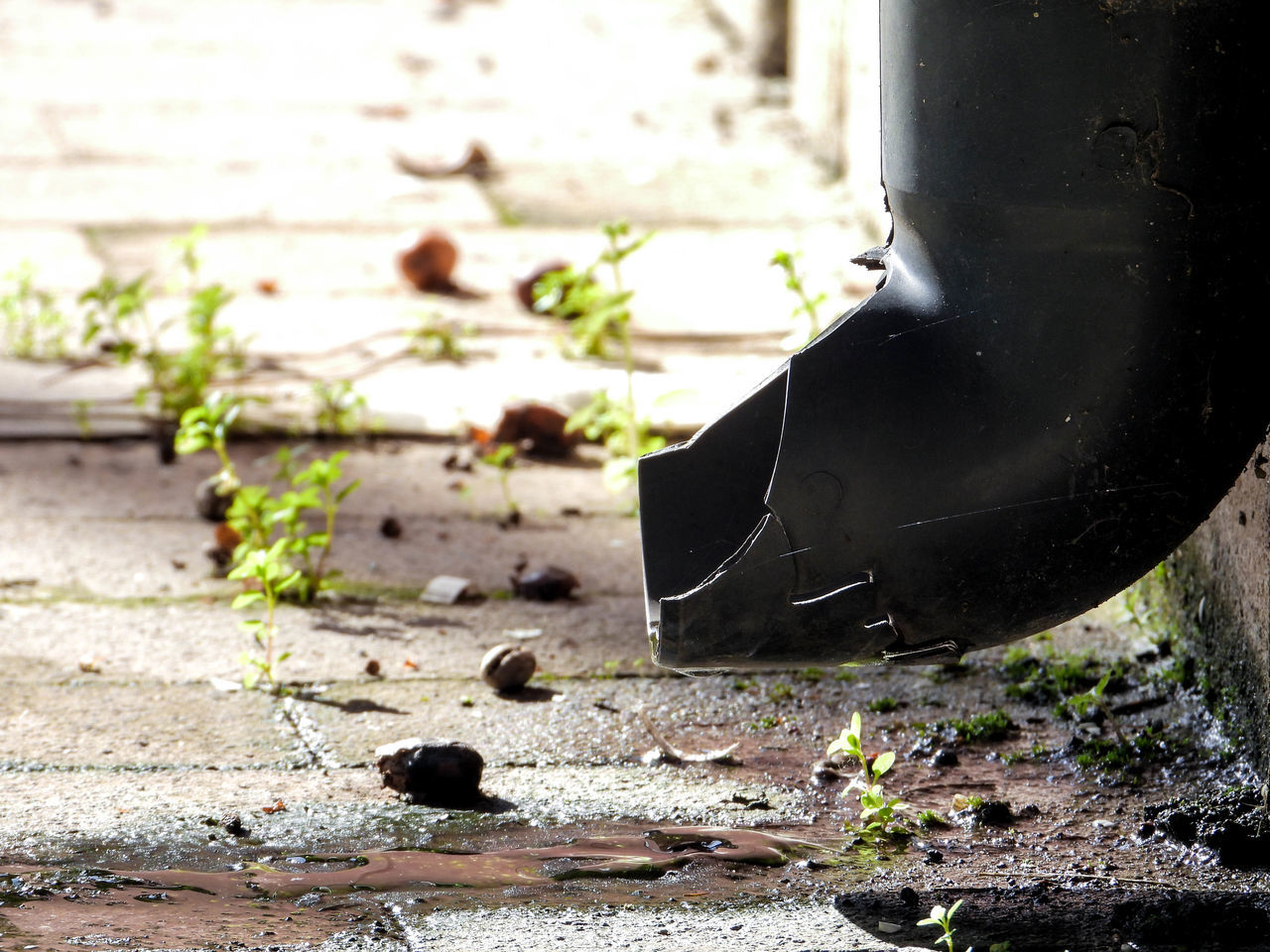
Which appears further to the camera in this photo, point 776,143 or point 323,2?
point 323,2

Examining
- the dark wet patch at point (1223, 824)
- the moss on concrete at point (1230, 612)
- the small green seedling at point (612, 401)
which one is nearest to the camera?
the dark wet patch at point (1223, 824)

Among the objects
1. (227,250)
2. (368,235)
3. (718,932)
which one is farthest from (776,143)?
(718,932)

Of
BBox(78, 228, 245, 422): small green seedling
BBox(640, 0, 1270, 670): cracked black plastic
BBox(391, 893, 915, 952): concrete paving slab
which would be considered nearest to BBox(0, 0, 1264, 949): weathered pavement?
BBox(391, 893, 915, 952): concrete paving slab

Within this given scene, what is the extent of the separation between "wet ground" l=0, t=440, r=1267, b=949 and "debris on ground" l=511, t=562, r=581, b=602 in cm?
3

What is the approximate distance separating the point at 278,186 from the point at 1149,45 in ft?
13.1

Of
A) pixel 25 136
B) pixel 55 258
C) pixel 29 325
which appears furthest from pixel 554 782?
pixel 25 136

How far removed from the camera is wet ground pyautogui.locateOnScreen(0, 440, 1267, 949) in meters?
1.59

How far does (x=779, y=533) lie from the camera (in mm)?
1597

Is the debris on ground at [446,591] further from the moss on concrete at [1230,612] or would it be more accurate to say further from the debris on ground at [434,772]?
the moss on concrete at [1230,612]

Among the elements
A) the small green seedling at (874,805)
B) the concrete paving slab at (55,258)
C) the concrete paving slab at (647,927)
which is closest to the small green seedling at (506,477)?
the small green seedling at (874,805)

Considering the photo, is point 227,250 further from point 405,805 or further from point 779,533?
point 779,533

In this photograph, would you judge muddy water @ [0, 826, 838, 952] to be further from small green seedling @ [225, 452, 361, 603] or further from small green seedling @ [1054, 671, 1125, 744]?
small green seedling @ [225, 452, 361, 603]

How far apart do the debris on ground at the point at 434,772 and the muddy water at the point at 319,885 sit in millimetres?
136

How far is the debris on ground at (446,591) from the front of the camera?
8.26 feet
